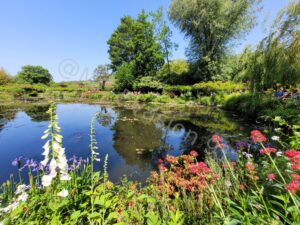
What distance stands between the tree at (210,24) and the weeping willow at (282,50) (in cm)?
1278

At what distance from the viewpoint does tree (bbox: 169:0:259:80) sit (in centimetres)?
1853

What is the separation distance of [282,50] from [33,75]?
48.5 m

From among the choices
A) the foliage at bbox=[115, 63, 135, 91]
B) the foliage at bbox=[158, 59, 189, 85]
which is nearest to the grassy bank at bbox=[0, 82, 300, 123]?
the foliage at bbox=[158, 59, 189, 85]

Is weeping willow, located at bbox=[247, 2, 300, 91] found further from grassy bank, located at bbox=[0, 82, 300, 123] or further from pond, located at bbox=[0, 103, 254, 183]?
pond, located at bbox=[0, 103, 254, 183]

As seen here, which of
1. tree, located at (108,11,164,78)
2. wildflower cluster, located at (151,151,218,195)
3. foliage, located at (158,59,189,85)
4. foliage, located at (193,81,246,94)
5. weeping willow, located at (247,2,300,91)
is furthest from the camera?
tree, located at (108,11,164,78)

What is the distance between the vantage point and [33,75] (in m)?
40.9

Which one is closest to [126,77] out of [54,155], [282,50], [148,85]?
[148,85]

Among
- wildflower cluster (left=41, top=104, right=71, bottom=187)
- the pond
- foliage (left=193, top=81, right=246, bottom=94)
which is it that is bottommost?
the pond

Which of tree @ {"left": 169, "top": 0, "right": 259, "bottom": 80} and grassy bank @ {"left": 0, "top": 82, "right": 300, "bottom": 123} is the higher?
tree @ {"left": 169, "top": 0, "right": 259, "bottom": 80}

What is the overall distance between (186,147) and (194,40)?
20.1 m

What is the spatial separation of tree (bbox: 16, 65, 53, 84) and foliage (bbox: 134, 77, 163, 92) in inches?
1221

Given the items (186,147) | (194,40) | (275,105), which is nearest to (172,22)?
(194,40)

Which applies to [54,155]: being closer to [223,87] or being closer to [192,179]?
[192,179]

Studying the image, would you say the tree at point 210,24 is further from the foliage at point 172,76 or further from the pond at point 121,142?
the pond at point 121,142
